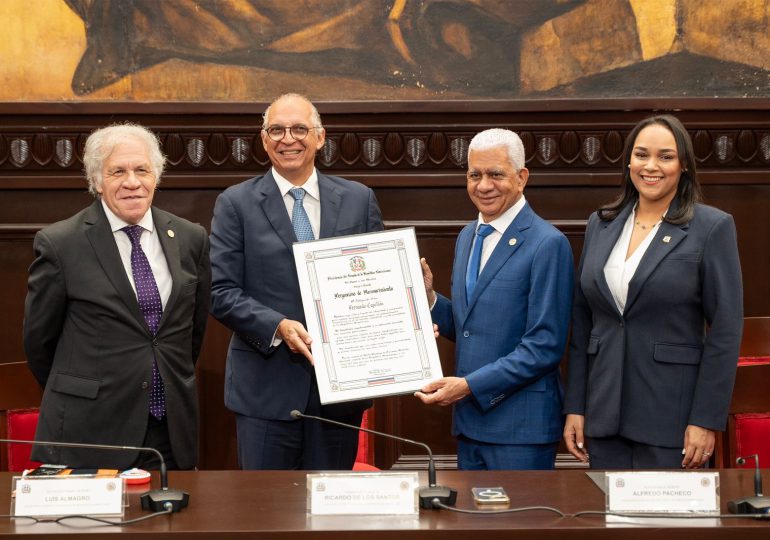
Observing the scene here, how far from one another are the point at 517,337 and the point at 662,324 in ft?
1.59

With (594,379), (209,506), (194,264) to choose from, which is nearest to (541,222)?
(594,379)

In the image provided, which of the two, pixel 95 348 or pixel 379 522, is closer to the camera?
pixel 379 522

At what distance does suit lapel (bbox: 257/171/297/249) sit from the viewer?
351 centimetres

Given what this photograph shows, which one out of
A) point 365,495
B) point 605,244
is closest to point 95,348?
point 365,495

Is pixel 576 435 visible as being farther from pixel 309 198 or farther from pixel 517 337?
pixel 309 198

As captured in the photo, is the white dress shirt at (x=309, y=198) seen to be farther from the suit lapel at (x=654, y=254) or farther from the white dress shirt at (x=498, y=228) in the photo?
the suit lapel at (x=654, y=254)

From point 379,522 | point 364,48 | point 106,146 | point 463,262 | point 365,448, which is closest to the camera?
point 379,522

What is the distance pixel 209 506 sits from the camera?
2395mm

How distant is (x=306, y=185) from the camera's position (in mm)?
3617

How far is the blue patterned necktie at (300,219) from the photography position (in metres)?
3.56

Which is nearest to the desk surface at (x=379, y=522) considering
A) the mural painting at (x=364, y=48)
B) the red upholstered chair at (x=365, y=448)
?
the red upholstered chair at (x=365, y=448)

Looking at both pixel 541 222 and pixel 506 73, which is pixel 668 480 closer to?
pixel 541 222

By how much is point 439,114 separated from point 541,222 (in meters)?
1.70

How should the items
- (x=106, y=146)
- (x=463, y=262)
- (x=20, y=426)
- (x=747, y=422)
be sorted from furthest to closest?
(x=20, y=426), (x=463, y=262), (x=747, y=422), (x=106, y=146)
